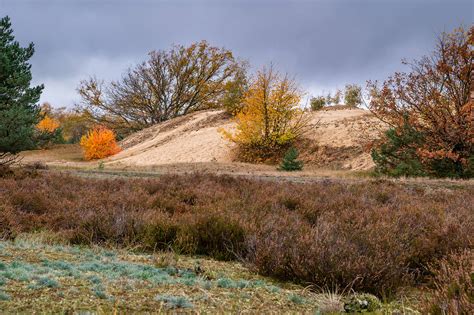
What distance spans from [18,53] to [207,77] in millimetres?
39020

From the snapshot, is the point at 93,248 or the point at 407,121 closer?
the point at 93,248

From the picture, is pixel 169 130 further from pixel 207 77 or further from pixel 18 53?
pixel 18 53

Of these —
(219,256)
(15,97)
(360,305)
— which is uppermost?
(15,97)

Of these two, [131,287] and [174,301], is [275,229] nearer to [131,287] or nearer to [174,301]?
[131,287]

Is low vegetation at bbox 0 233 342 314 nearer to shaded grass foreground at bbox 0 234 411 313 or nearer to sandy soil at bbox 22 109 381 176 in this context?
shaded grass foreground at bbox 0 234 411 313

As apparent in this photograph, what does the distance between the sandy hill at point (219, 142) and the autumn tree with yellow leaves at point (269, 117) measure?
196cm

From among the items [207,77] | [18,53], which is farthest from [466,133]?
[207,77]

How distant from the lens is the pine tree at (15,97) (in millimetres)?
22031

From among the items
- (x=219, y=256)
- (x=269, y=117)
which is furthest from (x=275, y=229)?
(x=269, y=117)

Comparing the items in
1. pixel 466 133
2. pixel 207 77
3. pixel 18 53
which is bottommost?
pixel 466 133

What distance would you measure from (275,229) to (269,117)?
33.2 meters

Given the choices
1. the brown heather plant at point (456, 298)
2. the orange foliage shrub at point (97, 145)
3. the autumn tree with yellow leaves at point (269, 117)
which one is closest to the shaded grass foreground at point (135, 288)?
the brown heather plant at point (456, 298)

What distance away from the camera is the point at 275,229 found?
19.0 ft

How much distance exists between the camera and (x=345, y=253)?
460 centimetres
